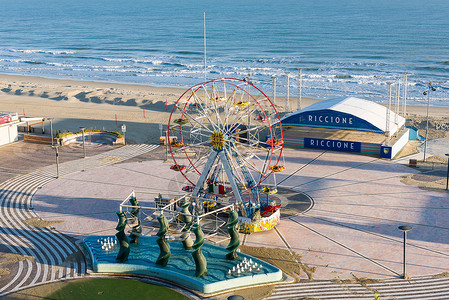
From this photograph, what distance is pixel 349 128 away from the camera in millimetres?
62625

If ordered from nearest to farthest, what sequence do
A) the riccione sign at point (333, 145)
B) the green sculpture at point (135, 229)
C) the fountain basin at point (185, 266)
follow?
1. the fountain basin at point (185, 266)
2. the green sculpture at point (135, 229)
3. the riccione sign at point (333, 145)

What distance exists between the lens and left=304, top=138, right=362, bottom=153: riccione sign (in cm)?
6244

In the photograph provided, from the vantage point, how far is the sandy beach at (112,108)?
75.1 m

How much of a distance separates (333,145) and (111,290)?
35979mm

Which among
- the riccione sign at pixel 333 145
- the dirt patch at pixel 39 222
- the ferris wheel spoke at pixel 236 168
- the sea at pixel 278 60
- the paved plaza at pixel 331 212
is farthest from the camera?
the sea at pixel 278 60

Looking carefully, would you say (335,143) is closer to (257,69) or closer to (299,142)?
(299,142)

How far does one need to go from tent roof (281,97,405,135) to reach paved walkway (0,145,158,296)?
1041 inches

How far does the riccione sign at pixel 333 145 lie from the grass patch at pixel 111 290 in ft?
112

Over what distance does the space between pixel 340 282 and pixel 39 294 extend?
58.9ft

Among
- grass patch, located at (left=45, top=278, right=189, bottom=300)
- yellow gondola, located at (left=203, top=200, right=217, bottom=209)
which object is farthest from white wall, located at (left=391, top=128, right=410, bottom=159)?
grass patch, located at (left=45, top=278, right=189, bottom=300)

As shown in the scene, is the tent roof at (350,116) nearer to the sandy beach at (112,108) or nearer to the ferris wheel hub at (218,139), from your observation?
the sandy beach at (112,108)

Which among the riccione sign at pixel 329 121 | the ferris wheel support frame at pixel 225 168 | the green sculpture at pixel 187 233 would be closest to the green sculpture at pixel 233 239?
the green sculpture at pixel 187 233

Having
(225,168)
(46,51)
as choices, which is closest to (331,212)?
(225,168)

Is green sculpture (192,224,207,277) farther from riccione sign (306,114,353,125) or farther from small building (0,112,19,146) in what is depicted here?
small building (0,112,19,146)
